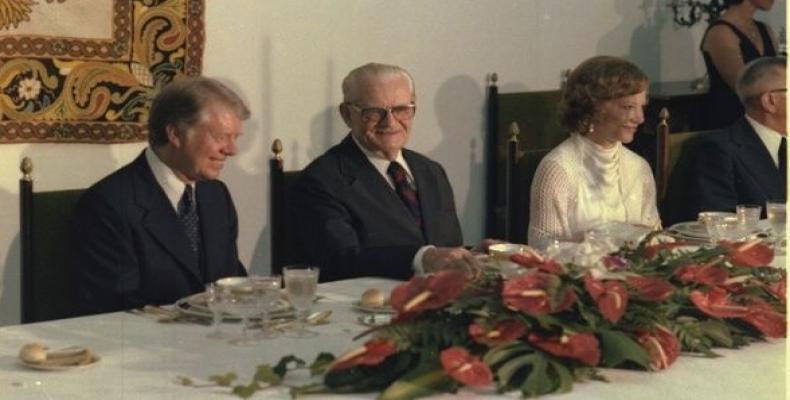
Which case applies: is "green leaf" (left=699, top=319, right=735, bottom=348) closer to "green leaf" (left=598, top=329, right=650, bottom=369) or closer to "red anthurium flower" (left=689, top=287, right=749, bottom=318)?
"red anthurium flower" (left=689, top=287, right=749, bottom=318)

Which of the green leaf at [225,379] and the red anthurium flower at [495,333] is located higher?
the red anthurium flower at [495,333]

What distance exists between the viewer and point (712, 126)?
22.1ft

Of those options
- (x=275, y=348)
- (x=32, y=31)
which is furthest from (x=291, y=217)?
(x=275, y=348)

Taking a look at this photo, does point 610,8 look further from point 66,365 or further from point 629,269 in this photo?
point 66,365

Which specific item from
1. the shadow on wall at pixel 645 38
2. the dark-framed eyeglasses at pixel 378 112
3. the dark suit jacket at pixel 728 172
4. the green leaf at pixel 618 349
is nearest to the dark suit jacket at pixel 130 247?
the dark-framed eyeglasses at pixel 378 112

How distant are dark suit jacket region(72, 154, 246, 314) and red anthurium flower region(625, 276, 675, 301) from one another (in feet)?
4.47

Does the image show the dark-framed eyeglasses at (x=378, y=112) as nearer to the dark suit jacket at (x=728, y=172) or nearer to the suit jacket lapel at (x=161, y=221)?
the suit jacket lapel at (x=161, y=221)

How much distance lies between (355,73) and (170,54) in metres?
0.97

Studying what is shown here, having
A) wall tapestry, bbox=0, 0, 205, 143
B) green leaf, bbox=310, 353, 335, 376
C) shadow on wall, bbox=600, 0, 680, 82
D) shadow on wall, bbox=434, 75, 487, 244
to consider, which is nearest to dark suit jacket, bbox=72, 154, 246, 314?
wall tapestry, bbox=0, 0, 205, 143

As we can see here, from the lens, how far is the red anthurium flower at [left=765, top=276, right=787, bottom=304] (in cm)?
298

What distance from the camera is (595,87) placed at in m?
4.59

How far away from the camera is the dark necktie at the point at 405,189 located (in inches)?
166

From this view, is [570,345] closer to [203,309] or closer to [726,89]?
[203,309]

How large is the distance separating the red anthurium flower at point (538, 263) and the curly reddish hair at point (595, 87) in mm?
1893
